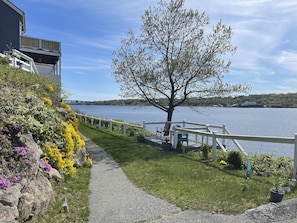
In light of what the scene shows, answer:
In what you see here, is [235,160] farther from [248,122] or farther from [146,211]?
[248,122]

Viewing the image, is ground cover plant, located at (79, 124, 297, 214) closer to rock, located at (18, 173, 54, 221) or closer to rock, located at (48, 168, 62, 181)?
rock, located at (48, 168, 62, 181)

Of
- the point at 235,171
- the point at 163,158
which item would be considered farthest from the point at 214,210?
the point at 163,158

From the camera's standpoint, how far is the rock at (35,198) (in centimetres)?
401

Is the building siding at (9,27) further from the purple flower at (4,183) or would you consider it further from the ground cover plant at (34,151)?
the purple flower at (4,183)

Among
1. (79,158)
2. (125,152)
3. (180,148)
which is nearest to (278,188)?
(79,158)

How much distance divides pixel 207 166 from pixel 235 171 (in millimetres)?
979

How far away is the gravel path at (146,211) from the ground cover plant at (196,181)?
0.25 m

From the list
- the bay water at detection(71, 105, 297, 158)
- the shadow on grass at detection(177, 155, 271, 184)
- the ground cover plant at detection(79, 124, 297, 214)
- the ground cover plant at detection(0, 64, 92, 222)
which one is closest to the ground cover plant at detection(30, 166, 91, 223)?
the ground cover plant at detection(0, 64, 92, 222)

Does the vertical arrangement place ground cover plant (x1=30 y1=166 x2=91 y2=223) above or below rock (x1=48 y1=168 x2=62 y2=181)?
below

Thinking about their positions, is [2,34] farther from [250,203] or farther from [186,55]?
[250,203]

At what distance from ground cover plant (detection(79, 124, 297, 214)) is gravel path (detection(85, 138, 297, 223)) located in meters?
0.25

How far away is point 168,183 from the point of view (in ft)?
22.8

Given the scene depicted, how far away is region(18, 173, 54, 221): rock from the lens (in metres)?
4.01

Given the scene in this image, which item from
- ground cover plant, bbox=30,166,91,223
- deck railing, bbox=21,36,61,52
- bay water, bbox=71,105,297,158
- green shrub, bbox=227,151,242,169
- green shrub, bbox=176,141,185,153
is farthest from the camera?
deck railing, bbox=21,36,61,52
